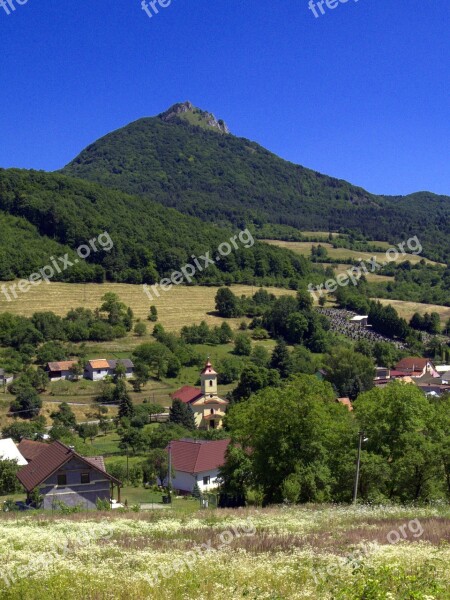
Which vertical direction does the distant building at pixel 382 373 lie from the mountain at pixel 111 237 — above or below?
below

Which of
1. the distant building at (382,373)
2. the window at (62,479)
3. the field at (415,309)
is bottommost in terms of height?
the distant building at (382,373)

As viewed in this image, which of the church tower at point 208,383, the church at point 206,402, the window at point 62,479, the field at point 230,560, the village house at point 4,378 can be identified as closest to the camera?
the field at point 230,560

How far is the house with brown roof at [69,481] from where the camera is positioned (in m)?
34.8

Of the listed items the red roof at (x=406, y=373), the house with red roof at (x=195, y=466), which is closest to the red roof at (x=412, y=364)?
the red roof at (x=406, y=373)

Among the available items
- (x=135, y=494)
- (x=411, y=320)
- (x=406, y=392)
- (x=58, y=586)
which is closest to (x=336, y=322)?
(x=411, y=320)

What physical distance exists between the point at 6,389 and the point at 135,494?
112ft

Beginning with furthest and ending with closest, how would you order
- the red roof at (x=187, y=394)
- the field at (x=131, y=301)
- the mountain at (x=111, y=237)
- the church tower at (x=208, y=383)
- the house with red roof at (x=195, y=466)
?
the mountain at (x=111, y=237) < the field at (x=131, y=301) < the church tower at (x=208, y=383) < the red roof at (x=187, y=394) < the house with red roof at (x=195, y=466)

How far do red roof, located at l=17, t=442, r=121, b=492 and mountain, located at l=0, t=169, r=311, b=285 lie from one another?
78372 millimetres

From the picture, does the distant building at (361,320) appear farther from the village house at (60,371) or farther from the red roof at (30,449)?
the red roof at (30,449)

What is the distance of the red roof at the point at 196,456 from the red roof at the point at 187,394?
22.6m

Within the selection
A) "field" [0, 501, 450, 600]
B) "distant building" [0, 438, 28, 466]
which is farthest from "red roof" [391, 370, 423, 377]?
"field" [0, 501, 450, 600]

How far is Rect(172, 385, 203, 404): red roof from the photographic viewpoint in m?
71.9

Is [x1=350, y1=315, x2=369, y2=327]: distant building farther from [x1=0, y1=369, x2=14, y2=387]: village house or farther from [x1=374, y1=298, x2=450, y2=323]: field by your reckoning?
[x1=0, y1=369, x2=14, y2=387]: village house

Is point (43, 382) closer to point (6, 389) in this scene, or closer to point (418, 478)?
point (6, 389)
